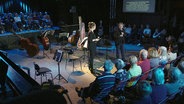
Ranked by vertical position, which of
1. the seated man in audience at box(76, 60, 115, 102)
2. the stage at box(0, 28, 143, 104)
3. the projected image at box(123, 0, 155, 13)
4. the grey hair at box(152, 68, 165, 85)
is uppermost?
the projected image at box(123, 0, 155, 13)

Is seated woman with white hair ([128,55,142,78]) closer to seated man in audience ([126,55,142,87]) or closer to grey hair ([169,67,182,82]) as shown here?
seated man in audience ([126,55,142,87])

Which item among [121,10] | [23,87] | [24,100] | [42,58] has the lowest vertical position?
[42,58]

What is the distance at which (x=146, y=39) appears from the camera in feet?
35.7

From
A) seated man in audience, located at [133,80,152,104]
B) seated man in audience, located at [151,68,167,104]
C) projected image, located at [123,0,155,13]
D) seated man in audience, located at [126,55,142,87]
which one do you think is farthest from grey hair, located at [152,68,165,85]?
projected image, located at [123,0,155,13]

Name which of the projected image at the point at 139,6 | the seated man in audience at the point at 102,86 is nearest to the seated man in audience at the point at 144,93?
the seated man in audience at the point at 102,86

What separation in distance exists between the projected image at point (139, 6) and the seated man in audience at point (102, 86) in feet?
28.7

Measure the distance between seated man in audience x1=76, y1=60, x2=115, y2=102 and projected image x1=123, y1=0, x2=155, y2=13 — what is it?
875cm

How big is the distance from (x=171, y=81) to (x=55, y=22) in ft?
41.5

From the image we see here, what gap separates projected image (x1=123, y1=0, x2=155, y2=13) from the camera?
11.7 metres

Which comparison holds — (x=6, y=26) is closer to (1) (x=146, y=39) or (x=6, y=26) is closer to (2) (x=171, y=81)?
(1) (x=146, y=39)

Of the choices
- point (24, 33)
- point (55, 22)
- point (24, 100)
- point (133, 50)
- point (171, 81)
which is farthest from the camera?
point (55, 22)

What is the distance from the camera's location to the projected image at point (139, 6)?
1173 centimetres

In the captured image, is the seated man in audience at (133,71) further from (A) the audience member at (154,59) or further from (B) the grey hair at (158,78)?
(B) the grey hair at (158,78)

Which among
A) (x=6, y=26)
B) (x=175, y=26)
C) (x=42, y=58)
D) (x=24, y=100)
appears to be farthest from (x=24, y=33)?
(x=24, y=100)
